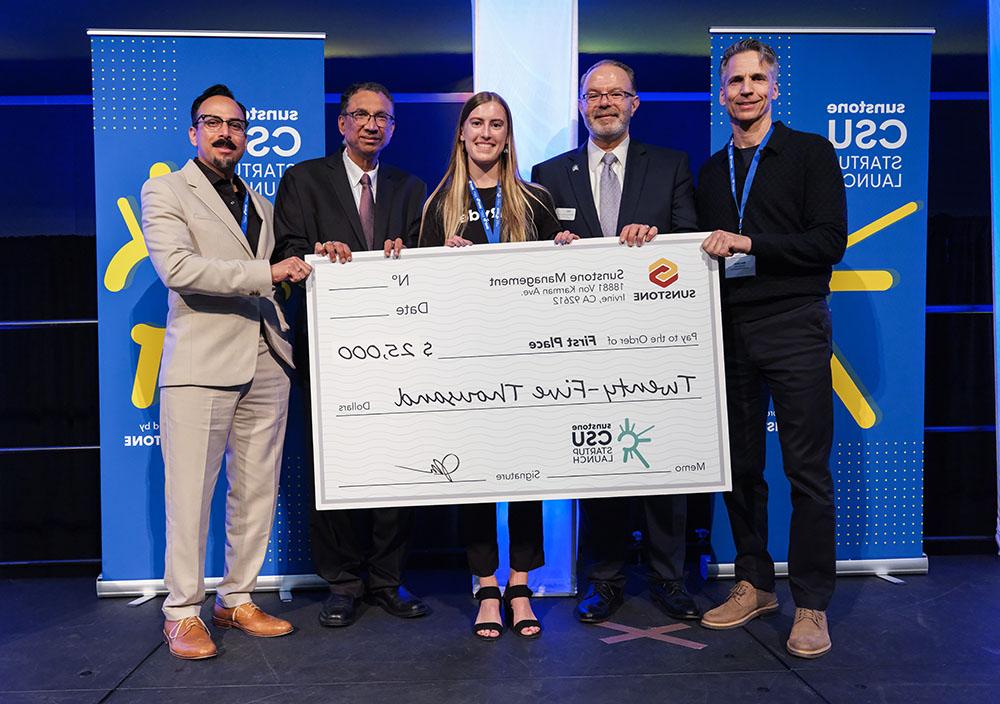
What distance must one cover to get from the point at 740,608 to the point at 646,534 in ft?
1.39

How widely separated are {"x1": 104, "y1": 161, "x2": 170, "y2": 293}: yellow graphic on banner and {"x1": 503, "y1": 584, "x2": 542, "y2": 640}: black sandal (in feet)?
6.67

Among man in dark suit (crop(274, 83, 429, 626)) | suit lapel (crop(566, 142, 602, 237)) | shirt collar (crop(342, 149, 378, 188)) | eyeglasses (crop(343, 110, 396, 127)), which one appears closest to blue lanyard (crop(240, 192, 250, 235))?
man in dark suit (crop(274, 83, 429, 626))

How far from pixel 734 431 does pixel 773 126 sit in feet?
3.57

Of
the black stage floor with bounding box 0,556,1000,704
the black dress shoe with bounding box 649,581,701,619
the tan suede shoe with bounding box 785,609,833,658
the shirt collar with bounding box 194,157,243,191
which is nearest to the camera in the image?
the black stage floor with bounding box 0,556,1000,704

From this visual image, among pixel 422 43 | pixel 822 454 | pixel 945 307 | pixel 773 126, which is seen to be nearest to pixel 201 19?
pixel 422 43

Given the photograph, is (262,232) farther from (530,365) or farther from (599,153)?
(599,153)

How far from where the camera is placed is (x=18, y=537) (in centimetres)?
437

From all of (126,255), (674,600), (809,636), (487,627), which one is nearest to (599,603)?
(674,600)

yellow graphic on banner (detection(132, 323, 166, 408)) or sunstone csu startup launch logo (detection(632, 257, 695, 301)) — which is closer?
sunstone csu startup launch logo (detection(632, 257, 695, 301))

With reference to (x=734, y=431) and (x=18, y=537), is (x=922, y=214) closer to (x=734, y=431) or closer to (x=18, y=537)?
(x=734, y=431)

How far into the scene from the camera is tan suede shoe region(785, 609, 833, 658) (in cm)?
296

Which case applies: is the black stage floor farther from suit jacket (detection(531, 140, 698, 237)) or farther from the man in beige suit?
suit jacket (detection(531, 140, 698, 237))

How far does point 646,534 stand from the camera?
3.41 m

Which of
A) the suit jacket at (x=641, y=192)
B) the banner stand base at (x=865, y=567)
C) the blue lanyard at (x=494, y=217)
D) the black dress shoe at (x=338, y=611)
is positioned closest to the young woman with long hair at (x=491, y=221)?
the blue lanyard at (x=494, y=217)
